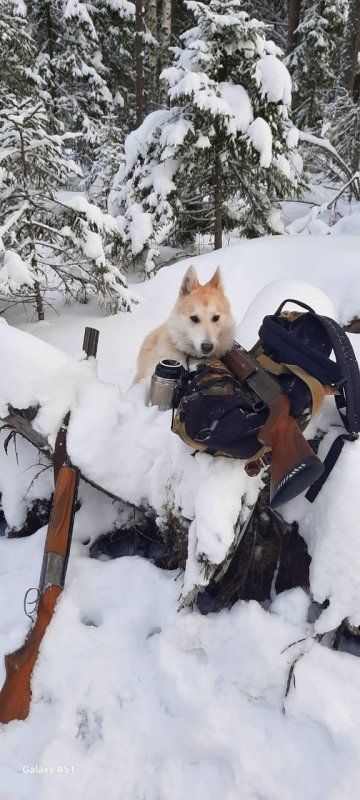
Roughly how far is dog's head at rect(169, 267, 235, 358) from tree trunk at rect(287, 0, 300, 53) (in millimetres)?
14882

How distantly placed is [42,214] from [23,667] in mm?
6519

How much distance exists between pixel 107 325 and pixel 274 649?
5.72 metres

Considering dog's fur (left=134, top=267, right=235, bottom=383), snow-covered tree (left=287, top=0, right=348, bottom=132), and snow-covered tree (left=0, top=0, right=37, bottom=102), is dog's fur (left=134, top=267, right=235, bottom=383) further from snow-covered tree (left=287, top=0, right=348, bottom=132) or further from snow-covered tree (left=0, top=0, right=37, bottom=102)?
snow-covered tree (left=287, top=0, right=348, bottom=132)

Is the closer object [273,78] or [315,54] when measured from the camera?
[273,78]

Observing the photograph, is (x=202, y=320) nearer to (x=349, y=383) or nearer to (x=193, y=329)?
(x=193, y=329)

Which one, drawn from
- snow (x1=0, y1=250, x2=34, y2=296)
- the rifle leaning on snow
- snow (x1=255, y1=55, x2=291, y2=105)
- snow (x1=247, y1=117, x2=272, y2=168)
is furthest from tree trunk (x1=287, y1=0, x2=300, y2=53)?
the rifle leaning on snow

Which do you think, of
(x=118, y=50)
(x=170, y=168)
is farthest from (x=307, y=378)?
(x=118, y=50)

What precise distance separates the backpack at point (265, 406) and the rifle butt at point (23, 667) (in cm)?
117

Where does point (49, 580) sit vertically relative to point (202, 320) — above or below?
below

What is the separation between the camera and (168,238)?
32.2ft

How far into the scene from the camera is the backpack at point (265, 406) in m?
1.95

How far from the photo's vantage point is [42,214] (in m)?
6.77

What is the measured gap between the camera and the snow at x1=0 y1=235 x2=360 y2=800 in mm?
1716

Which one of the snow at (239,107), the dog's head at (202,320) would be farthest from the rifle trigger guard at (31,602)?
the snow at (239,107)
